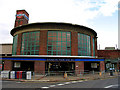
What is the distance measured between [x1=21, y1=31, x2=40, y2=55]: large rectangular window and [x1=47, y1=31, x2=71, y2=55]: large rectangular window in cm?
344

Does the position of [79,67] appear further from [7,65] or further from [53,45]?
[7,65]

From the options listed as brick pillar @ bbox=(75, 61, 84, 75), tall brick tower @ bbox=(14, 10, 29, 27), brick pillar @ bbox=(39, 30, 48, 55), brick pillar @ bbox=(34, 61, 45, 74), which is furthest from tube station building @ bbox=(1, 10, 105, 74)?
tall brick tower @ bbox=(14, 10, 29, 27)

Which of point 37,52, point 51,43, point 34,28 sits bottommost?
point 37,52

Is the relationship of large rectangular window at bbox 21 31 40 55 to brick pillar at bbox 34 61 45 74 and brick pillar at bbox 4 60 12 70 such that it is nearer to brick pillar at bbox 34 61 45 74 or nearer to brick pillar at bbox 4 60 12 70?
brick pillar at bbox 34 61 45 74

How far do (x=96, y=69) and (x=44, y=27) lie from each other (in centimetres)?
2042

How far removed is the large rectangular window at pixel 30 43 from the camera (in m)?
30.4

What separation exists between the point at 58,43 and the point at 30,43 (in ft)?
27.1

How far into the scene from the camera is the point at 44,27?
102 ft

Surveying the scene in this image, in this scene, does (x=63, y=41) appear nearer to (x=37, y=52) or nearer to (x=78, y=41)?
(x=78, y=41)

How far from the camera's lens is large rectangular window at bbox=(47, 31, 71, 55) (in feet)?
97.6

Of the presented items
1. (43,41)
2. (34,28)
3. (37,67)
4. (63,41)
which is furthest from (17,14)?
(37,67)

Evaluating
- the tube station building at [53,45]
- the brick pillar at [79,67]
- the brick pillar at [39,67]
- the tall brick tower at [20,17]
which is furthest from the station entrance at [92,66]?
the tall brick tower at [20,17]

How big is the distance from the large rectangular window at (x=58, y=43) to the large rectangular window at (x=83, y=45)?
350 cm

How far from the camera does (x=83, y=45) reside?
32750mm
